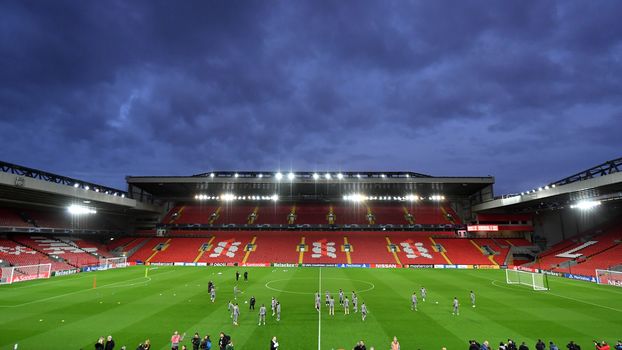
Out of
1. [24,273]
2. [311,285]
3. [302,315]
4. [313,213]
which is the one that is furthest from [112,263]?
[302,315]

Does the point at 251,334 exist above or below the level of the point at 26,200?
below

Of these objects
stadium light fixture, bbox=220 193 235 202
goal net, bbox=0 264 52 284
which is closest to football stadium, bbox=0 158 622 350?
goal net, bbox=0 264 52 284

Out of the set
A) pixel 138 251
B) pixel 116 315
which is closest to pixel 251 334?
pixel 116 315

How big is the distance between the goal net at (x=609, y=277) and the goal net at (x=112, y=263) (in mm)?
70740

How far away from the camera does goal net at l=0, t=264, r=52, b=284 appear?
36125 millimetres

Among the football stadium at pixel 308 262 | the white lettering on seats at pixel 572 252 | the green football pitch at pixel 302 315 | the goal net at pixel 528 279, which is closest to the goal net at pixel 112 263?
the football stadium at pixel 308 262

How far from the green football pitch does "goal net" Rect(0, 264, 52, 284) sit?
263 centimetres

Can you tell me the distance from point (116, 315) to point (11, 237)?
41437 millimetres

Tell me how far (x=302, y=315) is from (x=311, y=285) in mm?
13410

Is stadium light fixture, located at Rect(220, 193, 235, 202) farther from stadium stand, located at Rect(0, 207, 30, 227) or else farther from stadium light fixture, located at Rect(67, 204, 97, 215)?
stadium stand, located at Rect(0, 207, 30, 227)

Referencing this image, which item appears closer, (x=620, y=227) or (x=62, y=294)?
(x=62, y=294)

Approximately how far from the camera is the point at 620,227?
50.2m

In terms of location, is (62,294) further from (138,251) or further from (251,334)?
(138,251)

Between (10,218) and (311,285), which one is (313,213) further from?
(10,218)
